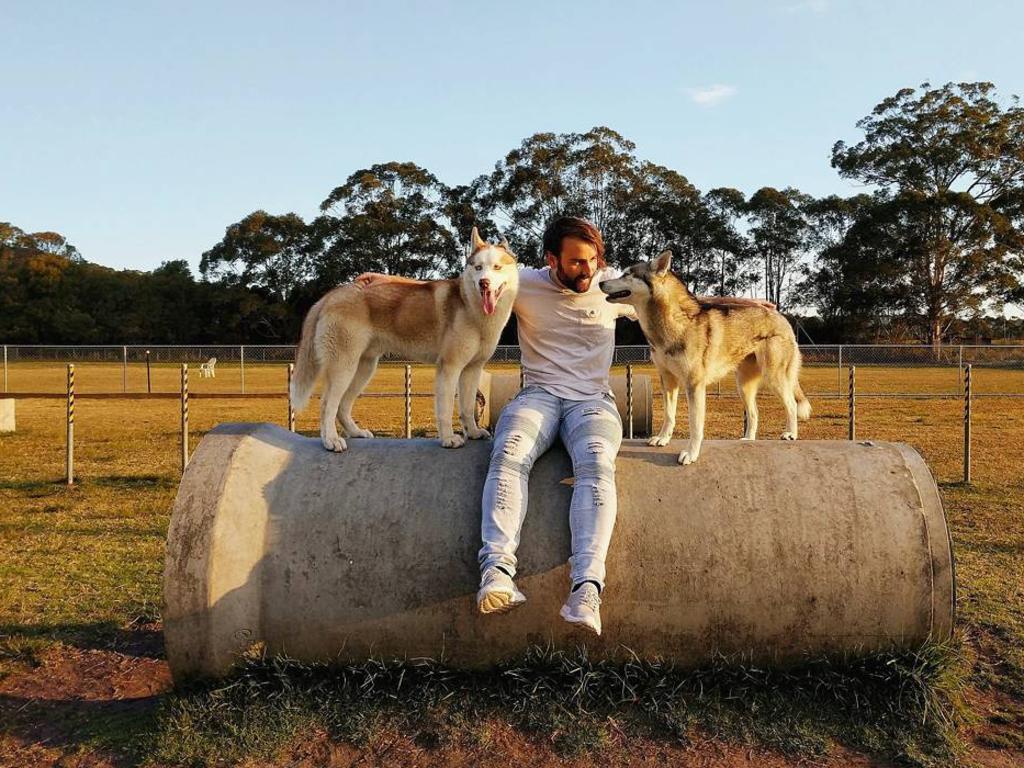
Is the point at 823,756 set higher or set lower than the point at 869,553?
lower

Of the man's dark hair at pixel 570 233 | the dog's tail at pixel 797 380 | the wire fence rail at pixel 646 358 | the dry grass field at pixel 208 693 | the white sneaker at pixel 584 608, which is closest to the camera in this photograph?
the white sneaker at pixel 584 608

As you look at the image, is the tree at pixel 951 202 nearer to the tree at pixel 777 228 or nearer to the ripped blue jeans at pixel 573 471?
the tree at pixel 777 228

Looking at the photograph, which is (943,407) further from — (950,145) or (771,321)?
(950,145)

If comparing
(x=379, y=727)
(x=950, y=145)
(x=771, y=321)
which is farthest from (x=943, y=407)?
(x=950, y=145)

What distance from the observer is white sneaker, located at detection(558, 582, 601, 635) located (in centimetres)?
335

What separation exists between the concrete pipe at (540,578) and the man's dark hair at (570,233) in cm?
140

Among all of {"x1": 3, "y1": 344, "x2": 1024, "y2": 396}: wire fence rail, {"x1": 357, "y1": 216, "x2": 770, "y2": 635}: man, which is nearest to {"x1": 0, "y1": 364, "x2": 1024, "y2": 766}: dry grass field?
{"x1": 357, "y1": 216, "x2": 770, "y2": 635}: man

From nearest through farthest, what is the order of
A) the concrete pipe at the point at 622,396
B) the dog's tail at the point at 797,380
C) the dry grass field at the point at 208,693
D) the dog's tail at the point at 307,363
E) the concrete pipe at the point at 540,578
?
1. the dry grass field at the point at 208,693
2. the concrete pipe at the point at 540,578
3. the dog's tail at the point at 307,363
4. the dog's tail at the point at 797,380
5. the concrete pipe at the point at 622,396

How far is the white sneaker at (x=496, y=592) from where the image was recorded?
134 inches

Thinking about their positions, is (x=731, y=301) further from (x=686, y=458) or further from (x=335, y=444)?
(x=335, y=444)

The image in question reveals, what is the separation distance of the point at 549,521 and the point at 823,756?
5.21 feet

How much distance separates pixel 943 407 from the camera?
19953mm

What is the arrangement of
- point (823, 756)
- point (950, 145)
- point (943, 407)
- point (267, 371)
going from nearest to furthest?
point (823, 756), point (943, 407), point (267, 371), point (950, 145)

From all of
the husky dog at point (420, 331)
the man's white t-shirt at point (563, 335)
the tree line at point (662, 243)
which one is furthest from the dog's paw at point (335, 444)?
the tree line at point (662, 243)
